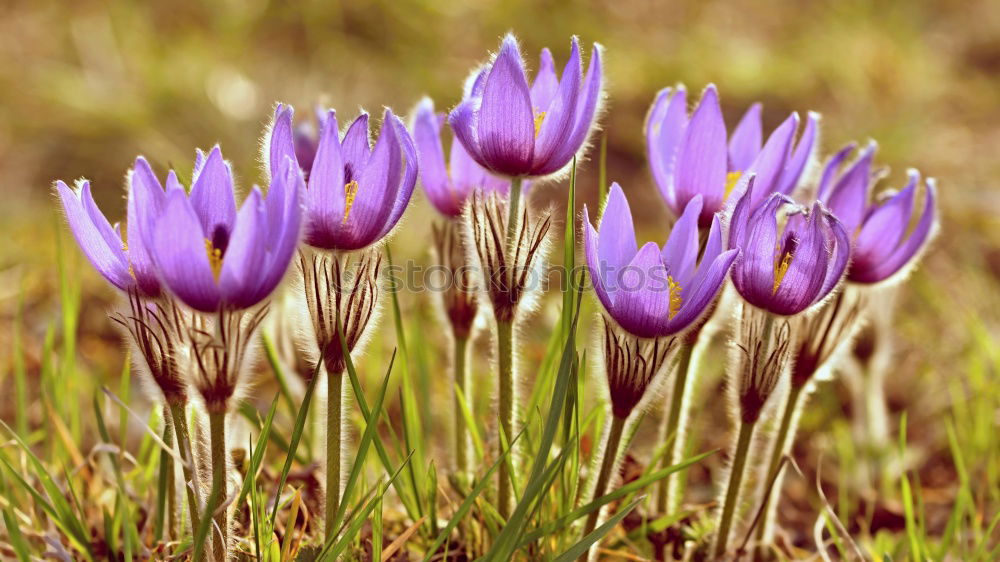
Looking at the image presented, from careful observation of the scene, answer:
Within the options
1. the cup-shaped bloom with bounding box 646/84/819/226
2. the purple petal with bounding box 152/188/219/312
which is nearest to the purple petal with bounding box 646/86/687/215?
the cup-shaped bloom with bounding box 646/84/819/226

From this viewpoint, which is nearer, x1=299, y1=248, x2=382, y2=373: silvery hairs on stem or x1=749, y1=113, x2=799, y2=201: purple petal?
x1=299, y1=248, x2=382, y2=373: silvery hairs on stem

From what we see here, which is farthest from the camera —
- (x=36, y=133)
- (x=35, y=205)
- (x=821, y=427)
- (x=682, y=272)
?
(x=36, y=133)

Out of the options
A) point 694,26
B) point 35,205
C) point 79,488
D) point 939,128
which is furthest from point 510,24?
point 79,488

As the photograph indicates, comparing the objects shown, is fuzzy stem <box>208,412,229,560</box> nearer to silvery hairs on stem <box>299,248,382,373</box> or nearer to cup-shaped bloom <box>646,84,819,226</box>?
silvery hairs on stem <box>299,248,382,373</box>

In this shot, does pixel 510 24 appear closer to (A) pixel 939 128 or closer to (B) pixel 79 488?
(A) pixel 939 128

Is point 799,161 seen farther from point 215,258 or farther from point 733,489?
point 215,258

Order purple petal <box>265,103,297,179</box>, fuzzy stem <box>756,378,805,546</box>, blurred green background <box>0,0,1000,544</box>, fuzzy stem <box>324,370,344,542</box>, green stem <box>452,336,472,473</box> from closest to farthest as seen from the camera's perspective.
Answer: purple petal <box>265,103,297,179</box>, fuzzy stem <box>324,370,344,542</box>, fuzzy stem <box>756,378,805,546</box>, green stem <box>452,336,472,473</box>, blurred green background <box>0,0,1000,544</box>
